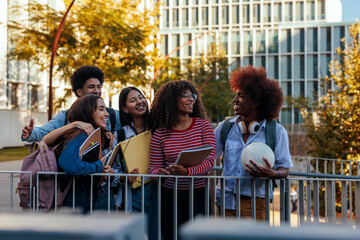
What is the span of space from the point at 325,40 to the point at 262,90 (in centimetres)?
7075

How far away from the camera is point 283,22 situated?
75.3 meters

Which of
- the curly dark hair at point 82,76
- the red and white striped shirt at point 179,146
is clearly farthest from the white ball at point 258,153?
the curly dark hair at point 82,76

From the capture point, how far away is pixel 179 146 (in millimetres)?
4441

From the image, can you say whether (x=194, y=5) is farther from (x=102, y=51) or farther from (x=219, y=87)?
(x=102, y=51)

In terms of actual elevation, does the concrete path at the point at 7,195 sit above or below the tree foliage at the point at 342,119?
below

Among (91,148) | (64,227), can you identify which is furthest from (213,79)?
(64,227)

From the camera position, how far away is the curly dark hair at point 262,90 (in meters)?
4.46

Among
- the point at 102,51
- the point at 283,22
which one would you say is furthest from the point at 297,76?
the point at 102,51

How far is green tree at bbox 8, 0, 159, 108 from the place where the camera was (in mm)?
20094

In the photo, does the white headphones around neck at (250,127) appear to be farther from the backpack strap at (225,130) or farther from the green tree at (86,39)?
the green tree at (86,39)

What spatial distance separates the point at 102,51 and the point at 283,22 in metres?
58.2

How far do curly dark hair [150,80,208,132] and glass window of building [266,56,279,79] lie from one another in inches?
2729

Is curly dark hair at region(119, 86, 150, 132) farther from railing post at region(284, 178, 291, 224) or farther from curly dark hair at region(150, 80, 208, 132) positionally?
railing post at region(284, 178, 291, 224)

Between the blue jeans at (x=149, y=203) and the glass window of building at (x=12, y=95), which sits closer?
the blue jeans at (x=149, y=203)
